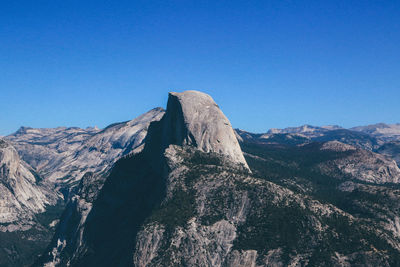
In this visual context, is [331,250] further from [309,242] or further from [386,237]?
[386,237]

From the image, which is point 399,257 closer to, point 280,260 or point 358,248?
point 358,248

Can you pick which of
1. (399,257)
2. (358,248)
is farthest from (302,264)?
(399,257)

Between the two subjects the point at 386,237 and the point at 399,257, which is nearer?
the point at 399,257

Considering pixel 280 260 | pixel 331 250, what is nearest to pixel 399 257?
pixel 331 250

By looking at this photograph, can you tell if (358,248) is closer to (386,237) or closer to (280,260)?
(386,237)

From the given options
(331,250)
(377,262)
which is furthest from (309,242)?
(377,262)

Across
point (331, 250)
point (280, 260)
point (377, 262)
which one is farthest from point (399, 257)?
point (280, 260)

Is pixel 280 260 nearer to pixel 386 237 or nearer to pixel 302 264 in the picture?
pixel 302 264

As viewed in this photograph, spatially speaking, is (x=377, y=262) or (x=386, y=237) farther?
(x=386, y=237)
